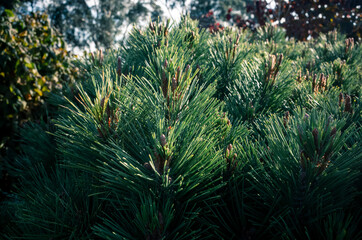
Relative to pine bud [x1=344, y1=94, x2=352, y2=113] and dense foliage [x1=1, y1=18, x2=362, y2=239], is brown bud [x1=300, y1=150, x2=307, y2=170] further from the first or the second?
pine bud [x1=344, y1=94, x2=352, y2=113]

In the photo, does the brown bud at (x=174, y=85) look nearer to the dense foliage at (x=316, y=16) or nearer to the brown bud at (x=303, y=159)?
the brown bud at (x=303, y=159)

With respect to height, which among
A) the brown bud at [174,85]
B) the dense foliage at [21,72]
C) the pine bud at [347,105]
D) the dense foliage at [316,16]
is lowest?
the pine bud at [347,105]

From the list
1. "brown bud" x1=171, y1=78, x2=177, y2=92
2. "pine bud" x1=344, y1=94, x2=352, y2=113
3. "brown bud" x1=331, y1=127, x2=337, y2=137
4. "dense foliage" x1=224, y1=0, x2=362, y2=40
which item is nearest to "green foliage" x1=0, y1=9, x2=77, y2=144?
"brown bud" x1=171, y1=78, x2=177, y2=92

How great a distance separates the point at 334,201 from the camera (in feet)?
2.48

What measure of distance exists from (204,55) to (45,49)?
3.10 metres

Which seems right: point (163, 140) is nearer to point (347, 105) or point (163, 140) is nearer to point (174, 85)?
point (174, 85)

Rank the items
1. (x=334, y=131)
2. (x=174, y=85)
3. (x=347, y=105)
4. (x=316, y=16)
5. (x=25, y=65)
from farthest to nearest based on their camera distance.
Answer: (x=316, y=16), (x=25, y=65), (x=347, y=105), (x=174, y=85), (x=334, y=131)

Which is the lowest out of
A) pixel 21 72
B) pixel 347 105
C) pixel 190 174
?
pixel 190 174

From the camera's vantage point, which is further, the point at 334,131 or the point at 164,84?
the point at 164,84

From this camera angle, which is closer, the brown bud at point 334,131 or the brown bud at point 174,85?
the brown bud at point 334,131

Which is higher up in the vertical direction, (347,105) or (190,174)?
(347,105)

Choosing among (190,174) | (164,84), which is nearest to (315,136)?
(190,174)

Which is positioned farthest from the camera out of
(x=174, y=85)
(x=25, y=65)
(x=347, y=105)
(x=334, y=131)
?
(x=25, y=65)

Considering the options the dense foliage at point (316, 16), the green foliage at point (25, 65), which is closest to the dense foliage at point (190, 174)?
the green foliage at point (25, 65)
